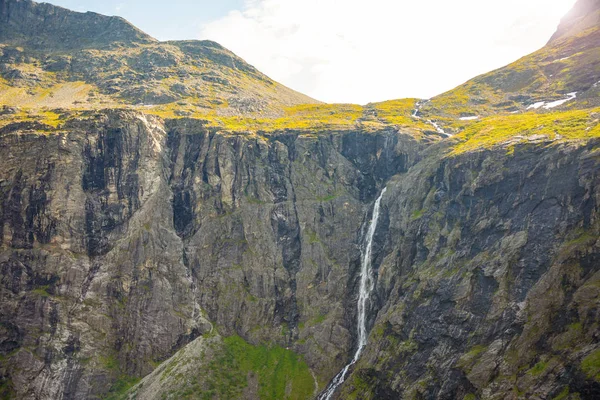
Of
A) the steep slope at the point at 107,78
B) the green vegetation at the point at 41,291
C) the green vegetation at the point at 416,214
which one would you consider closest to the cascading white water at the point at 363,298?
the green vegetation at the point at 416,214

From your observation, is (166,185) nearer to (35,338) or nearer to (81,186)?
(81,186)

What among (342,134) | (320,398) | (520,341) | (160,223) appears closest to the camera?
(520,341)

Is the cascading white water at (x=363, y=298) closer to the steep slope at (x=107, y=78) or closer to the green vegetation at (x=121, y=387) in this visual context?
the green vegetation at (x=121, y=387)

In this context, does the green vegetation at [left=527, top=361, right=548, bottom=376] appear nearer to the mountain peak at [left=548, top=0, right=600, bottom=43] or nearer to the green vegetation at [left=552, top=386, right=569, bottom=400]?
the green vegetation at [left=552, top=386, right=569, bottom=400]

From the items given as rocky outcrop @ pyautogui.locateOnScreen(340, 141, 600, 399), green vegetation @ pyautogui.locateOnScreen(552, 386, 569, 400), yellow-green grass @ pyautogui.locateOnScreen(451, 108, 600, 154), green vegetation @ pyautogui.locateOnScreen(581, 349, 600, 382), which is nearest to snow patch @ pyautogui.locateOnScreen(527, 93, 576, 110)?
yellow-green grass @ pyautogui.locateOnScreen(451, 108, 600, 154)

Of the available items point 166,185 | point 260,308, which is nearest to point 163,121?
point 166,185

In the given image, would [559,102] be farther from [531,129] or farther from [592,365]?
[592,365]

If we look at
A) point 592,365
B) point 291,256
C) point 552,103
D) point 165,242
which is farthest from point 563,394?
point 552,103
